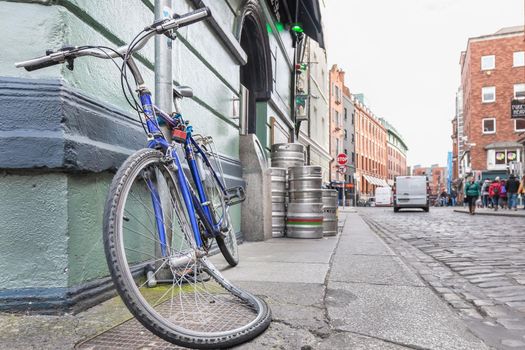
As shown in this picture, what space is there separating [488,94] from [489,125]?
3.13m

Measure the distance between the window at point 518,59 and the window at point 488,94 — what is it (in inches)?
112

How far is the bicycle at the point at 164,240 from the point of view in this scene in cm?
171

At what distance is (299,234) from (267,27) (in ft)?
14.4

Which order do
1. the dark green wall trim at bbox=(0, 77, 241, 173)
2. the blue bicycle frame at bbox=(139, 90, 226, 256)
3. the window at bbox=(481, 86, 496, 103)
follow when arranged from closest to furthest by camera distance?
the blue bicycle frame at bbox=(139, 90, 226, 256)
the dark green wall trim at bbox=(0, 77, 241, 173)
the window at bbox=(481, 86, 496, 103)

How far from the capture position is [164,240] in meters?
2.29

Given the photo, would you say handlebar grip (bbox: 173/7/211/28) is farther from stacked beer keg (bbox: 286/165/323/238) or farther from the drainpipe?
stacked beer keg (bbox: 286/165/323/238)

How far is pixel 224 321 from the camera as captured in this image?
2.12 m

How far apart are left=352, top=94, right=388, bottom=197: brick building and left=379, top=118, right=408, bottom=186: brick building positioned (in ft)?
12.7

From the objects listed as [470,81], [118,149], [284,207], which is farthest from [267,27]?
[470,81]

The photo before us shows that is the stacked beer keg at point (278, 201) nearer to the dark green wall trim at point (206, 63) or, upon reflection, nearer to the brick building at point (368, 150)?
the dark green wall trim at point (206, 63)

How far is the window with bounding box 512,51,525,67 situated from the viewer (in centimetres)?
4253

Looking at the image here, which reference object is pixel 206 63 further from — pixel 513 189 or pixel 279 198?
pixel 513 189

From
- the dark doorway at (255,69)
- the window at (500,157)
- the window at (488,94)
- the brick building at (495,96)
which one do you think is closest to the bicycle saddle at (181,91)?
the dark doorway at (255,69)

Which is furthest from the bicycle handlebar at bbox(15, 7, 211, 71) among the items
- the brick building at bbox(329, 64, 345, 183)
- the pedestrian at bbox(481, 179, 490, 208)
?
the brick building at bbox(329, 64, 345, 183)
